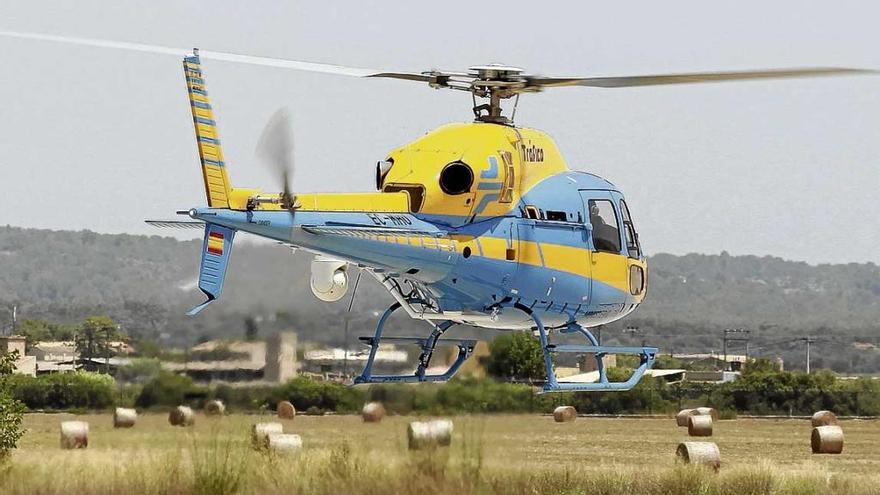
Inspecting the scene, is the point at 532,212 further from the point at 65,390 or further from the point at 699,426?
the point at 699,426

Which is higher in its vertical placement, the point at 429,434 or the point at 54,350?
the point at 54,350

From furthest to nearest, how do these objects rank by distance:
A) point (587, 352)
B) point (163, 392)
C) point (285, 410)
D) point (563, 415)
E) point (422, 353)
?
point (563, 415) → point (422, 353) → point (587, 352) → point (285, 410) → point (163, 392)

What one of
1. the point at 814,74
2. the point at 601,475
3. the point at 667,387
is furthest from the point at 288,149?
the point at 667,387

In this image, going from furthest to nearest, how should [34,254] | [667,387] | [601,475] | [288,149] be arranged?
[34,254] → [667,387] → [601,475] → [288,149]

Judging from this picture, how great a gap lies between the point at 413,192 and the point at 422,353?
2825 mm

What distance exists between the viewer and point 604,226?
24625 millimetres

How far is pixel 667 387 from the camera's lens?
58.1 m

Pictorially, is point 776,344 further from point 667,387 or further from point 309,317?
point 309,317

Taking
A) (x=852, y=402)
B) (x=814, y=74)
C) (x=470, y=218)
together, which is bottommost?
(x=852, y=402)

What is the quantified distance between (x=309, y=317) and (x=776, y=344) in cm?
8278

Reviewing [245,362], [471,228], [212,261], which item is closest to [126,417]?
[245,362]

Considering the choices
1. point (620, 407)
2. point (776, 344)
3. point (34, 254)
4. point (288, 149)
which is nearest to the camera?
point (288, 149)

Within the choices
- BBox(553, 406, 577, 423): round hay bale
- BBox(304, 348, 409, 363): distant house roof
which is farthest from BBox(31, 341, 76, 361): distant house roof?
BBox(304, 348, 409, 363): distant house roof

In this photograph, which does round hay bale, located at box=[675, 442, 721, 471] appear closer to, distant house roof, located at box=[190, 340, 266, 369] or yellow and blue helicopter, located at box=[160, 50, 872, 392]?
yellow and blue helicopter, located at box=[160, 50, 872, 392]
